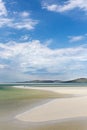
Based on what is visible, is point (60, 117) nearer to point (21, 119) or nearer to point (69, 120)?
point (69, 120)

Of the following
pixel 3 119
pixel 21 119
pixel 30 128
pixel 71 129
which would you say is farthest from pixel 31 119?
pixel 71 129

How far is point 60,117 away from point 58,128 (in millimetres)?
3689

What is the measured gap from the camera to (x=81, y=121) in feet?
51.9

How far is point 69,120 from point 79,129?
268 cm

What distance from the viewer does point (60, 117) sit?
1752 centimetres

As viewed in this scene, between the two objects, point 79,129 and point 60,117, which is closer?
point 79,129

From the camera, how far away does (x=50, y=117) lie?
→ 17.7 meters

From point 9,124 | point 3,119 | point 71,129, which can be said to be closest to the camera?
point 71,129

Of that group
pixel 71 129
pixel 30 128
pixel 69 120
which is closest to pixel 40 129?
pixel 30 128

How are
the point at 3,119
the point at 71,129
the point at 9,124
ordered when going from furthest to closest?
the point at 3,119 < the point at 9,124 < the point at 71,129

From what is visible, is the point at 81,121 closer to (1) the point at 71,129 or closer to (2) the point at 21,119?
(1) the point at 71,129

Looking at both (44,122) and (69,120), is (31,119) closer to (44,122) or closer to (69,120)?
(44,122)

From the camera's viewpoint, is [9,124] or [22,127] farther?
[9,124]

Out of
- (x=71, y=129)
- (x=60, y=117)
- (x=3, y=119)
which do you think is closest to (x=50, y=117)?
(x=60, y=117)
